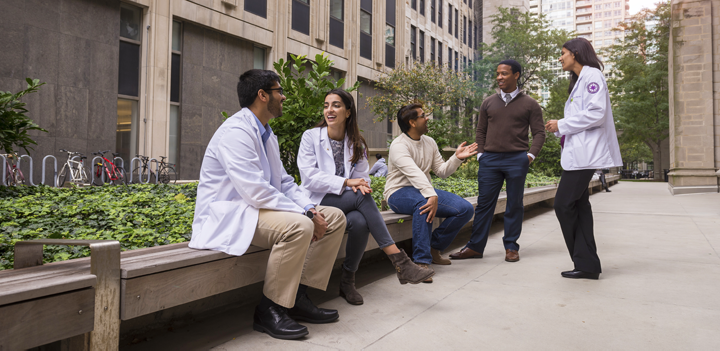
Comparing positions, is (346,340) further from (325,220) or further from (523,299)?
(523,299)

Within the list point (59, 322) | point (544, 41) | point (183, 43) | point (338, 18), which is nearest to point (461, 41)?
point (544, 41)

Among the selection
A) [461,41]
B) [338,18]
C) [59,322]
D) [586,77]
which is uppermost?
[461,41]

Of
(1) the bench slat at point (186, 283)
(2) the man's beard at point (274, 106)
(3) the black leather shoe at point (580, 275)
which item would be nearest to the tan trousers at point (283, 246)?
(1) the bench slat at point (186, 283)

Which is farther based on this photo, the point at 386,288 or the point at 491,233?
the point at 491,233

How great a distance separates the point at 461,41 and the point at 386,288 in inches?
1535

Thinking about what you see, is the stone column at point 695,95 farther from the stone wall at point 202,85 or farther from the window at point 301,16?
the stone wall at point 202,85

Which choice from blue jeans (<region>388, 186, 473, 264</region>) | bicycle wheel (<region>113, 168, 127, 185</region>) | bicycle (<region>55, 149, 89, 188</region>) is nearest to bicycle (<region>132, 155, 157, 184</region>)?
bicycle wheel (<region>113, 168, 127, 185</region>)

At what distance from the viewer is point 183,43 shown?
1519 centimetres

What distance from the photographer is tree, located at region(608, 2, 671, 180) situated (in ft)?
115

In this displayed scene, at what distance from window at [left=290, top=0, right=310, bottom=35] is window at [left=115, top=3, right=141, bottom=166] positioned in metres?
6.59

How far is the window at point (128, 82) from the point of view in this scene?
45.3ft

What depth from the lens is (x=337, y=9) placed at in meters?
22.2

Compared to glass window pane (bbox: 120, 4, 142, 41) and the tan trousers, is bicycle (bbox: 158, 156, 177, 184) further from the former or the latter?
the tan trousers

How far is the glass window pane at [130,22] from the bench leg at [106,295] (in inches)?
554
